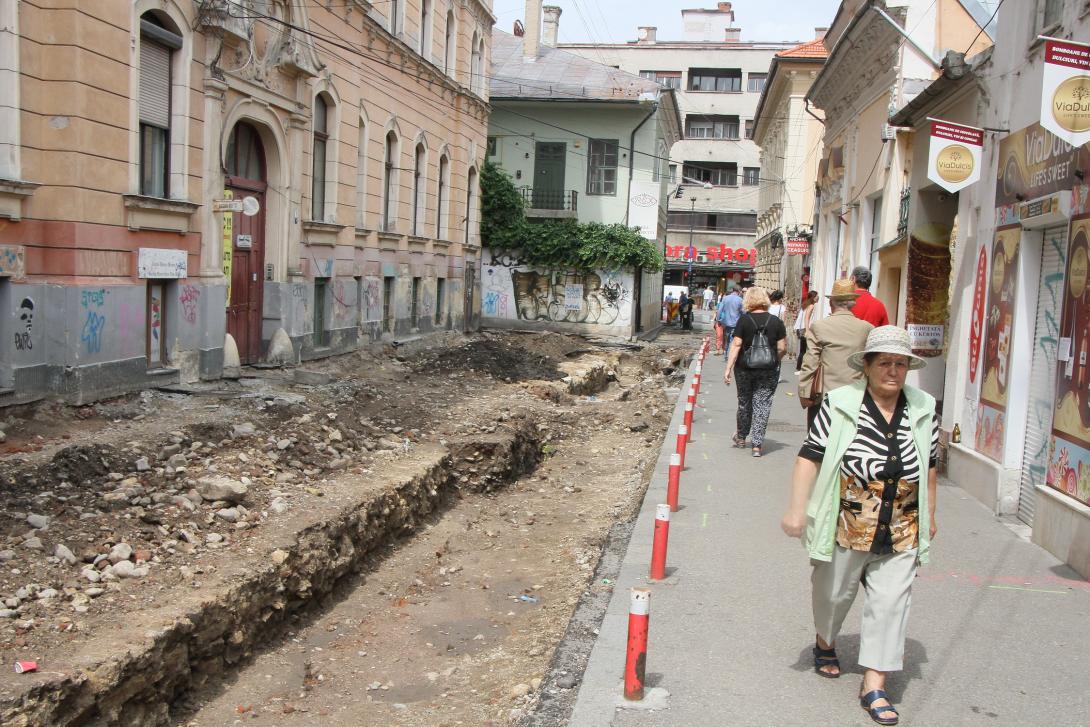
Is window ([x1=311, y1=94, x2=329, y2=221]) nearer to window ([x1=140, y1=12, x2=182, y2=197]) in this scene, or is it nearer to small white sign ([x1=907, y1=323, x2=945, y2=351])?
window ([x1=140, y1=12, x2=182, y2=197])

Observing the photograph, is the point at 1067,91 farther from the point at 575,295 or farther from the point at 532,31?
the point at 532,31

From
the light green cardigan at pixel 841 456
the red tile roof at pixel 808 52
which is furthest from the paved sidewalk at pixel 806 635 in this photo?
the red tile roof at pixel 808 52

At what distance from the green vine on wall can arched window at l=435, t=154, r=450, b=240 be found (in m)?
4.25

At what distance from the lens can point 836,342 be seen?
8.38m

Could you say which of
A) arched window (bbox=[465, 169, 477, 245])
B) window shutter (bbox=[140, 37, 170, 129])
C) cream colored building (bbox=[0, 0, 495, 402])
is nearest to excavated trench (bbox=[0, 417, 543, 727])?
cream colored building (bbox=[0, 0, 495, 402])

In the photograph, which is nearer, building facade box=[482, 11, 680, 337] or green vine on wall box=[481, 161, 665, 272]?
green vine on wall box=[481, 161, 665, 272]

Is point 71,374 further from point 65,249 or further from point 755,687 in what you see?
point 755,687

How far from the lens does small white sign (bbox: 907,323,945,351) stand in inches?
480

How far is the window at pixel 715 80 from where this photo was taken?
66.7 m

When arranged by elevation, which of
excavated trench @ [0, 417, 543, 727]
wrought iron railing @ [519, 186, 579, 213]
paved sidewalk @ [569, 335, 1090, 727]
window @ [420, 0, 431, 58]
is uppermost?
window @ [420, 0, 431, 58]

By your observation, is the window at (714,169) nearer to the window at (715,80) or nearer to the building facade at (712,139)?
the building facade at (712,139)

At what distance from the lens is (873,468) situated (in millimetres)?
4227

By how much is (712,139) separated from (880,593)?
64.6 meters

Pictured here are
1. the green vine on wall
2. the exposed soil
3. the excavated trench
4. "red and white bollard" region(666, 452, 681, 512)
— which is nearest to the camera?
the excavated trench
